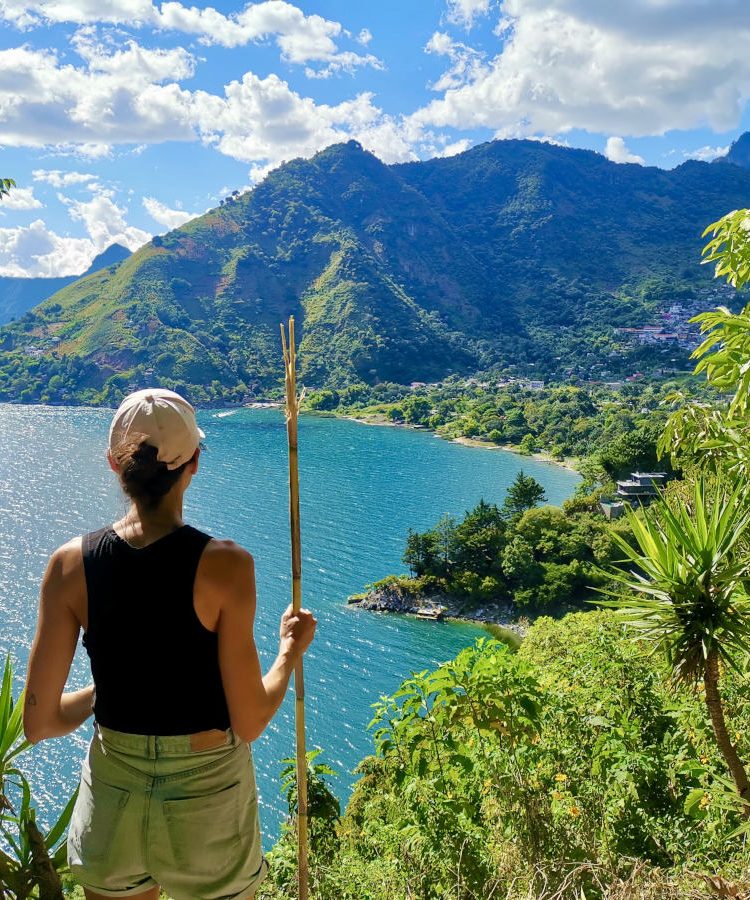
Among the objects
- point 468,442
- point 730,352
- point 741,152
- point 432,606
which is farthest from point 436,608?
point 741,152

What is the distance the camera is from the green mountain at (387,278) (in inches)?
3401

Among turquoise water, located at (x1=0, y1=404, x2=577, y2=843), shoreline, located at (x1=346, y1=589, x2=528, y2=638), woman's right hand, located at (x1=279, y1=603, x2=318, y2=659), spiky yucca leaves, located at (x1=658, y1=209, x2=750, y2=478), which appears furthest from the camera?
shoreline, located at (x1=346, y1=589, x2=528, y2=638)

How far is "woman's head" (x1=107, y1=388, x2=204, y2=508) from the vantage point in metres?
1.13

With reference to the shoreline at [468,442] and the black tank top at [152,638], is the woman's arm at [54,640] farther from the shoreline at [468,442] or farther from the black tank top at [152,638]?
the shoreline at [468,442]

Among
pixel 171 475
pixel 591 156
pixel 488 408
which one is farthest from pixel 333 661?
pixel 591 156

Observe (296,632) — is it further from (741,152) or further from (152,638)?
(741,152)

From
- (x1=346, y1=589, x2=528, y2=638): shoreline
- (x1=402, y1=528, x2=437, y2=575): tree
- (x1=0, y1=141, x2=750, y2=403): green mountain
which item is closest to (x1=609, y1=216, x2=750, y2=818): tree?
(x1=346, y1=589, x2=528, y2=638): shoreline

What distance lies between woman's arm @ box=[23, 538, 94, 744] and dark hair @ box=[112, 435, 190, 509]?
13cm

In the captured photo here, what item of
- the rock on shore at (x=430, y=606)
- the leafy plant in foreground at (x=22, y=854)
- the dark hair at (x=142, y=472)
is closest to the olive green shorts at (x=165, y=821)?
the dark hair at (x=142, y=472)

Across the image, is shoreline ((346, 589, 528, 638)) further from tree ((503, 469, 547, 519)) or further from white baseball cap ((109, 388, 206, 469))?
white baseball cap ((109, 388, 206, 469))

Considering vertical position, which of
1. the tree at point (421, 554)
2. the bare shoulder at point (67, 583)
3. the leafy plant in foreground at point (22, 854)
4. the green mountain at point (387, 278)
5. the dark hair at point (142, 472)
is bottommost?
the tree at point (421, 554)

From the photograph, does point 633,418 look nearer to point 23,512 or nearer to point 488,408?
point 488,408

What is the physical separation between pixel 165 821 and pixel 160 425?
2.20ft

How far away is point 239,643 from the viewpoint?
1090mm
